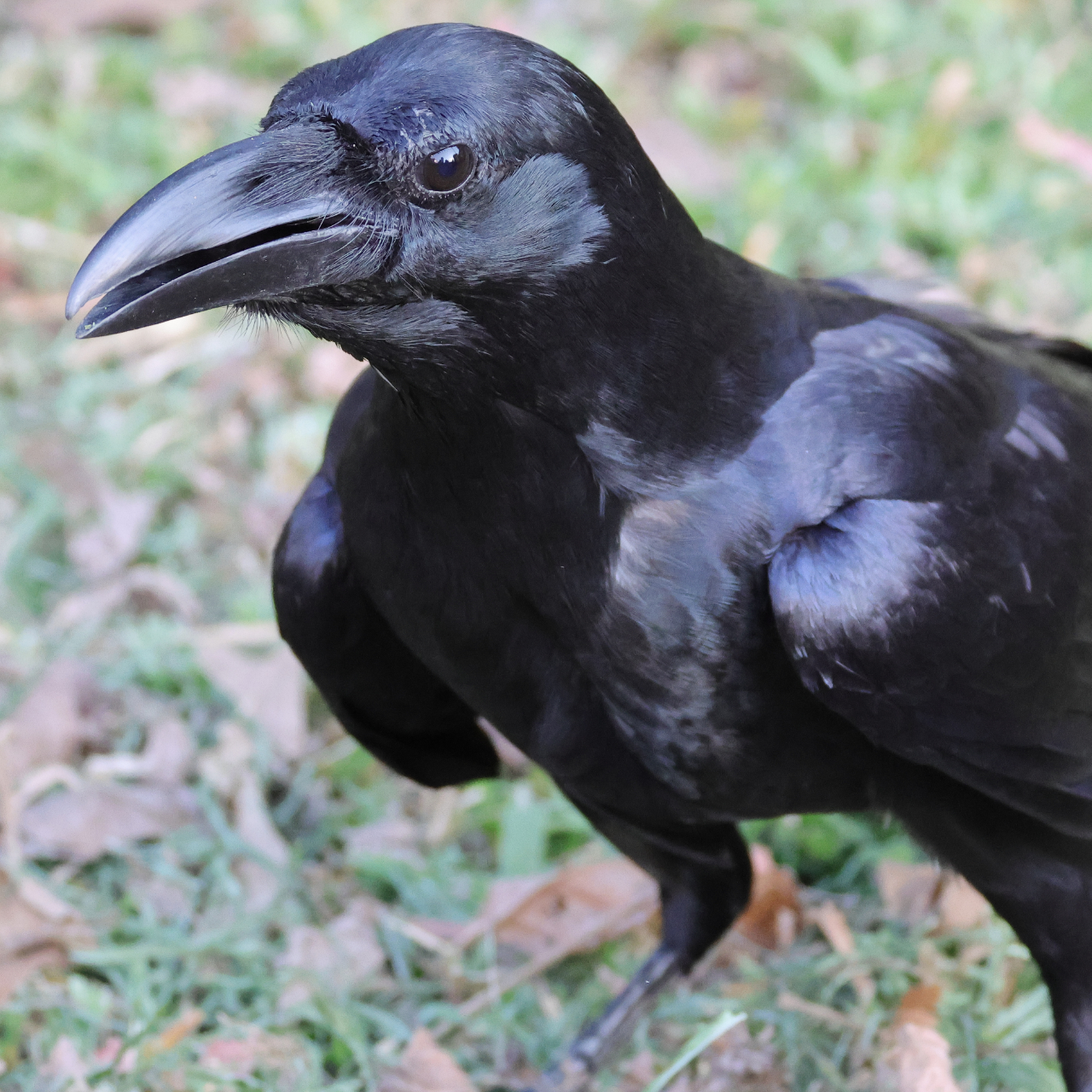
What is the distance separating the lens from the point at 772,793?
2.45m

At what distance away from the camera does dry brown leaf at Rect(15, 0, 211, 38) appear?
6230mm

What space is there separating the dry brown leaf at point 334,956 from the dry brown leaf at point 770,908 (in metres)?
0.86

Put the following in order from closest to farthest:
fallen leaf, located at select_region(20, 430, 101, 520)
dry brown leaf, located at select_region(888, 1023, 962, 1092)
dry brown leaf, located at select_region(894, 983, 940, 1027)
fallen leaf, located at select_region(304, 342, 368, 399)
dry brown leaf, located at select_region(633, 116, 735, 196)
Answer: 1. dry brown leaf, located at select_region(888, 1023, 962, 1092)
2. dry brown leaf, located at select_region(894, 983, 940, 1027)
3. fallen leaf, located at select_region(20, 430, 101, 520)
4. fallen leaf, located at select_region(304, 342, 368, 399)
5. dry brown leaf, located at select_region(633, 116, 735, 196)

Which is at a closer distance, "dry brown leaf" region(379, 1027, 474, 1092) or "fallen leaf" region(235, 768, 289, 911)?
"dry brown leaf" region(379, 1027, 474, 1092)

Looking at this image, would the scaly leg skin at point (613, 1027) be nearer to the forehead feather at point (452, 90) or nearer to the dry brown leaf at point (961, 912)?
the dry brown leaf at point (961, 912)

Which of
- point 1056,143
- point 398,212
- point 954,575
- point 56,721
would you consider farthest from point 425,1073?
point 1056,143

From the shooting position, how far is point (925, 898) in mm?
3336

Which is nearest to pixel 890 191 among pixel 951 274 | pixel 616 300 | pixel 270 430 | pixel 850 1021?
pixel 951 274

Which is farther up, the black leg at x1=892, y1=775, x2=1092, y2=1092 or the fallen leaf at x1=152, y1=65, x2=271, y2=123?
the fallen leaf at x1=152, y1=65, x2=271, y2=123

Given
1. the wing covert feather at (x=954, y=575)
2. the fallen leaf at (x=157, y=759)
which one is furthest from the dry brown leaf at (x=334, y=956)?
the wing covert feather at (x=954, y=575)

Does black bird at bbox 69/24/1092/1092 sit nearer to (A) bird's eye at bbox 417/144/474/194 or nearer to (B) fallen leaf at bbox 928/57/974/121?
(A) bird's eye at bbox 417/144/474/194

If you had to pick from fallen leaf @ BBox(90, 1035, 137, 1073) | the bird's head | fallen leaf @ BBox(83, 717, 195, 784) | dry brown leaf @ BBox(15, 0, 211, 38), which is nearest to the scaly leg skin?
fallen leaf @ BBox(90, 1035, 137, 1073)

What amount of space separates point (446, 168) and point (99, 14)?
5.07 meters

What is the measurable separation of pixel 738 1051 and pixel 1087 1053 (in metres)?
0.68
